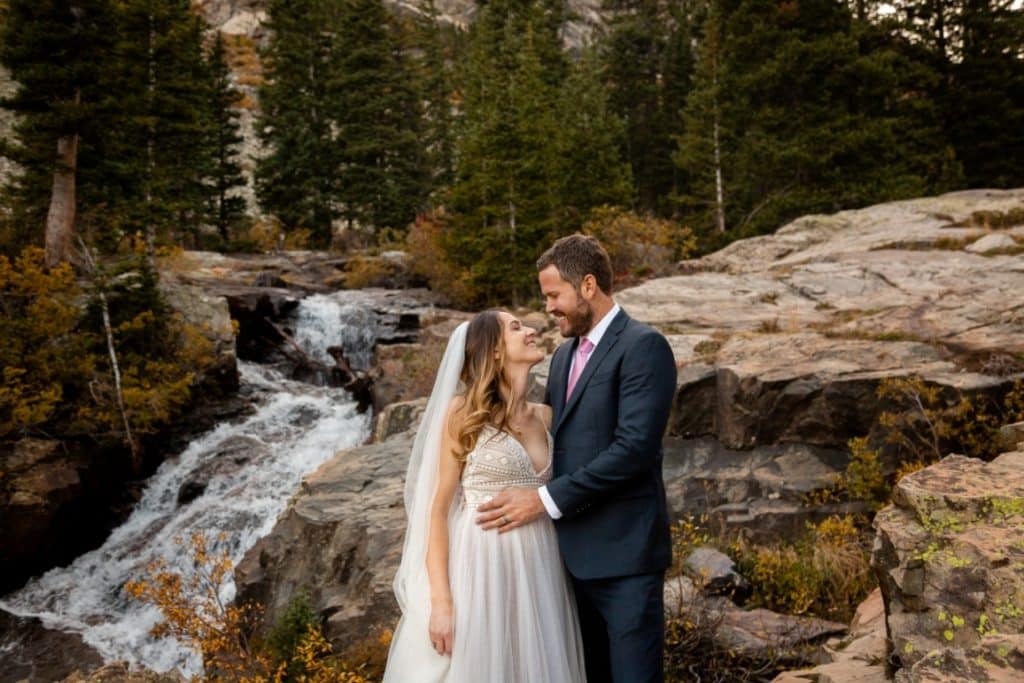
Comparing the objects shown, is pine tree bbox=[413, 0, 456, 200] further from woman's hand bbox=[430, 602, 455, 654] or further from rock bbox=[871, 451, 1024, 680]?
woman's hand bbox=[430, 602, 455, 654]

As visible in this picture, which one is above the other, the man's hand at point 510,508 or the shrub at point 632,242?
the shrub at point 632,242

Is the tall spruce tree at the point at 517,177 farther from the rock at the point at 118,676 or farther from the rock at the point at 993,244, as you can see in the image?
the rock at the point at 118,676

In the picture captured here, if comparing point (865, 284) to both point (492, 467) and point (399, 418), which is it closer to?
point (399, 418)

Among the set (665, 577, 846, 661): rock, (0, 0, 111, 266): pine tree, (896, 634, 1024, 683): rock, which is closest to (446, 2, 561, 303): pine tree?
(0, 0, 111, 266): pine tree

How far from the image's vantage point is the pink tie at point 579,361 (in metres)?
3.25

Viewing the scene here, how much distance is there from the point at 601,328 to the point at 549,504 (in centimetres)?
84

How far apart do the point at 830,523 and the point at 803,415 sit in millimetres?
1558

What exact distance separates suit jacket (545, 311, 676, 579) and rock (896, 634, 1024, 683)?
1.11m

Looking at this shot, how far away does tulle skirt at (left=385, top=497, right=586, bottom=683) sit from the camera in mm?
2938

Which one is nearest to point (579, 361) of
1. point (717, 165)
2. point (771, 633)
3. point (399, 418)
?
point (771, 633)

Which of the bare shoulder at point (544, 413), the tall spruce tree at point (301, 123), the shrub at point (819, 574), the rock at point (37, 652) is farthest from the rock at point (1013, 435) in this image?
the tall spruce tree at point (301, 123)

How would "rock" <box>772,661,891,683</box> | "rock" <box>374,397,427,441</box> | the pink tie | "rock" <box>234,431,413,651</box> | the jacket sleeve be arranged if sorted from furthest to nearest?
1. "rock" <box>374,397,427,441</box>
2. "rock" <box>234,431,413,651</box>
3. the pink tie
4. "rock" <box>772,661,891,683</box>
5. the jacket sleeve

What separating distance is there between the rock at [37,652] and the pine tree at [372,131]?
2701 centimetres

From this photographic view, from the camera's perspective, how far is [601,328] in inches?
125
